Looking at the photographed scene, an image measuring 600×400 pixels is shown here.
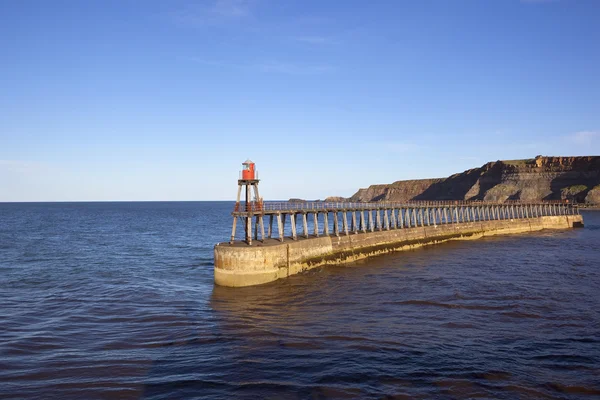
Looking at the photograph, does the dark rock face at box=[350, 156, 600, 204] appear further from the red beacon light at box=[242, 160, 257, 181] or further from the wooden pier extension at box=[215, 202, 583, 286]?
the red beacon light at box=[242, 160, 257, 181]

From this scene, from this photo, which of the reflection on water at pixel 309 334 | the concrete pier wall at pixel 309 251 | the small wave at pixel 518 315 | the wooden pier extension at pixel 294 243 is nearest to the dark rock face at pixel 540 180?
the concrete pier wall at pixel 309 251

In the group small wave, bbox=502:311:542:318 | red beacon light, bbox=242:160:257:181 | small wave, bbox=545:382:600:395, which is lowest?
small wave, bbox=545:382:600:395

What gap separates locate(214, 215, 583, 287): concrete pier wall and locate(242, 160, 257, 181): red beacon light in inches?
198

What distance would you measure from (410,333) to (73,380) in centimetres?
1388

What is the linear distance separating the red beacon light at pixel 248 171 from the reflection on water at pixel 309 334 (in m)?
8.16

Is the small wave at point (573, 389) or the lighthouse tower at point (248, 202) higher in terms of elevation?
the lighthouse tower at point (248, 202)

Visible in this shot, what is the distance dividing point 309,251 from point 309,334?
51.2 ft

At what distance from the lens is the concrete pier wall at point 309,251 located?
2948cm

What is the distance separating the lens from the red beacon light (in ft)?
106

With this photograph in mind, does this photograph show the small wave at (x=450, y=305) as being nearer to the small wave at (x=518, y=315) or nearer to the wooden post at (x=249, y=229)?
the small wave at (x=518, y=315)

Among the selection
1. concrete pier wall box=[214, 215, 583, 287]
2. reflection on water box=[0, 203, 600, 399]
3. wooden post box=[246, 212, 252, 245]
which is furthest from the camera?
wooden post box=[246, 212, 252, 245]

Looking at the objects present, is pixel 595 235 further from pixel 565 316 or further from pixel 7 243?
pixel 7 243

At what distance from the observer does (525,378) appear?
1491 centimetres

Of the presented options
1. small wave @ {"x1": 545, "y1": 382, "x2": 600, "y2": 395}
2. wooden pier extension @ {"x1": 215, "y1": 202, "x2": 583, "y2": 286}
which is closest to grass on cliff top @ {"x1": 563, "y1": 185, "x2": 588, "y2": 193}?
wooden pier extension @ {"x1": 215, "y1": 202, "x2": 583, "y2": 286}
